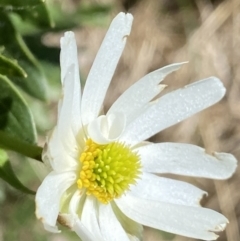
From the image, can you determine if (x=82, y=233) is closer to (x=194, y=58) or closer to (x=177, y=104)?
(x=177, y=104)

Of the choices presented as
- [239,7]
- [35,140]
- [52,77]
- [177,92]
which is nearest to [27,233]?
[52,77]

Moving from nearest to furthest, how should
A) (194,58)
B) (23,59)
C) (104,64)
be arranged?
1. (104,64)
2. (23,59)
3. (194,58)

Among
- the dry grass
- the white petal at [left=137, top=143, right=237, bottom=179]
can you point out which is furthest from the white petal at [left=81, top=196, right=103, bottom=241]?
the dry grass

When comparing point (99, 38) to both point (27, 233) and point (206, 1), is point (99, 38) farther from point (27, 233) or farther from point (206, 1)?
point (27, 233)

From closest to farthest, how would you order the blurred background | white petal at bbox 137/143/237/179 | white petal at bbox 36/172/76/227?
white petal at bbox 36/172/76/227
white petal at bbox 137/143/237/179
the blurred background

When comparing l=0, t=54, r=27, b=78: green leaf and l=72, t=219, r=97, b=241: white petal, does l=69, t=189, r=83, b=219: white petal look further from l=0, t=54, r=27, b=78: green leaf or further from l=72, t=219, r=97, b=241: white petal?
l=0, t=54, r=27, b=78: green leaf

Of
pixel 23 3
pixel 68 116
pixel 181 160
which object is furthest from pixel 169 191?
pixel 23 3

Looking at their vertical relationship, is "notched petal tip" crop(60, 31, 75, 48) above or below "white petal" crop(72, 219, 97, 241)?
above
